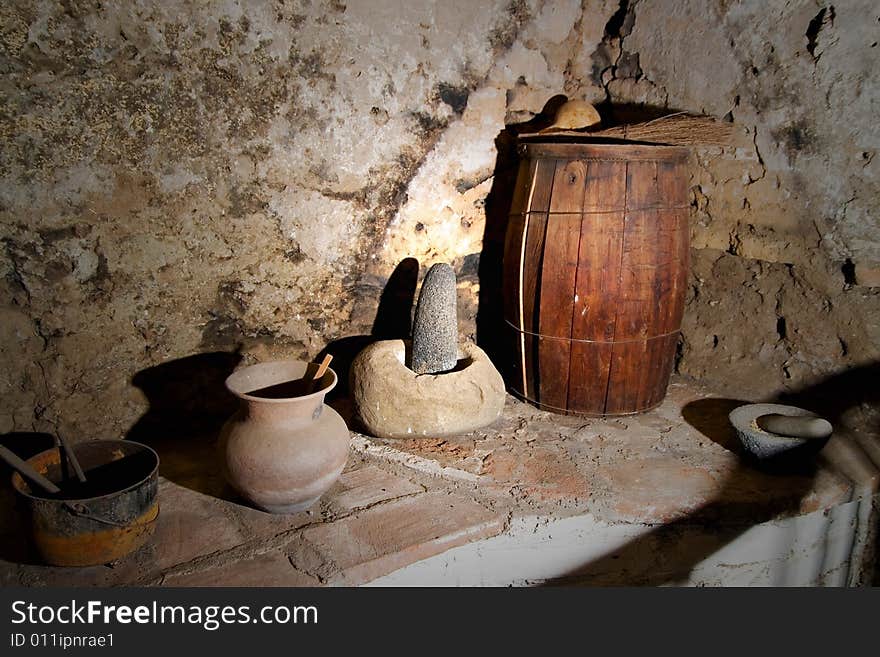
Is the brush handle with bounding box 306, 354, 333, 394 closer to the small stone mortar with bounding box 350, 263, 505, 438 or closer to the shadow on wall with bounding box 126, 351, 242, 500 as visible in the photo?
the small stone mortar with bounding box 350, 263, 505, 438

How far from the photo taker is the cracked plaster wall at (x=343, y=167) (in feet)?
7.22

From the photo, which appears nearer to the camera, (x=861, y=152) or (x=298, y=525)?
(x=298, y=525)

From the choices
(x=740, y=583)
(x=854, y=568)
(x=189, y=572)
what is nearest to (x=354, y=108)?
(x=189, y=572)

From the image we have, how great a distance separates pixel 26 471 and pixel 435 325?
137cm

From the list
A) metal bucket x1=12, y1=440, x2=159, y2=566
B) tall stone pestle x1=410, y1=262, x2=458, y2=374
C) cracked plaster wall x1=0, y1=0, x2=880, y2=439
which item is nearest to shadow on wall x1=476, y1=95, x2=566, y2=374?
cracked plaster wall x1=0, y1=0, x2=880, y2=439

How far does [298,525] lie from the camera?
6.66 ft

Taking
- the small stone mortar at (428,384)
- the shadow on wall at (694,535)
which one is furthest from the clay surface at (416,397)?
the shadow on wall at (694,535)

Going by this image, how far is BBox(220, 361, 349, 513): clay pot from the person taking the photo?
1967 millimetres

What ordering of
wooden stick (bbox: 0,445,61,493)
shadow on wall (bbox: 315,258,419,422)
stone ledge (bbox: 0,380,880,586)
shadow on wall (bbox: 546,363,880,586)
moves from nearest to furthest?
1. wooden stick (bbox: 0,445,61,493)
2. stone ledge (bbox: 0,380,880,586)
3. shadow on wall (bbox: 546,363,880,586)
4. shadow on wall (bbox: 315,258,419,422)

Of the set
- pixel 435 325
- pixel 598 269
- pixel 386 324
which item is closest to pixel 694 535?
pixel 598 269

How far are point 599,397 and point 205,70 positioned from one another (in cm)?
194

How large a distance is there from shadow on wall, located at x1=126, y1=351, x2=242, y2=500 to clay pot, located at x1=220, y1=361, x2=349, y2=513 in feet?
1.35

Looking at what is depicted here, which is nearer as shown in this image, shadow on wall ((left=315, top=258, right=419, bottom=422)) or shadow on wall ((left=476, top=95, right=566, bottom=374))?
shadow on wall ((left=315, top=258, right=419, bottom=422))

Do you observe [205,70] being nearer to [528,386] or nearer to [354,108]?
[354,108]
